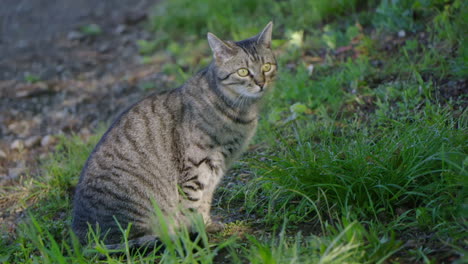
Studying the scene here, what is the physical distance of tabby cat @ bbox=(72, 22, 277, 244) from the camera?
2871mm

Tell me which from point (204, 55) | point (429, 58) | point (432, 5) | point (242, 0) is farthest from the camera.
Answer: point (242, 0)

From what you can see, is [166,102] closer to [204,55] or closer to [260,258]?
[260,258]

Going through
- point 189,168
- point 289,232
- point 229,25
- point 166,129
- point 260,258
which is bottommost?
point 289,232

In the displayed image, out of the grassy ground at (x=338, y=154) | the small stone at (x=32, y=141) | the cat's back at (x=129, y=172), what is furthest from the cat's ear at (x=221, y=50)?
the small stone at (x=32, y=141)

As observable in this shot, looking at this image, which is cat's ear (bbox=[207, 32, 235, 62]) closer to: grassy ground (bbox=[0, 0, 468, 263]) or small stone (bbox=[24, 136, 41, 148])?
grassy ground (bbox=[0, 0, 468, 263])

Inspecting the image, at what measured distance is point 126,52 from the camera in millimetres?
6547

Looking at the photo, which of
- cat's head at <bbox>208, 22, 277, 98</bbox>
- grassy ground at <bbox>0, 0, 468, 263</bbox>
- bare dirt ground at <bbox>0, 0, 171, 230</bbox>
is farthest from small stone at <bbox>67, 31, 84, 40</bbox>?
cat's head at <bbox>208, 22, 277, 98</bbox>

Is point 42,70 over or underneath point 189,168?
over

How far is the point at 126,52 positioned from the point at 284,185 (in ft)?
14.5

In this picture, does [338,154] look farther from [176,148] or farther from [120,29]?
[120,29]

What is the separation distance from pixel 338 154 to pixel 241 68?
856 millimetres

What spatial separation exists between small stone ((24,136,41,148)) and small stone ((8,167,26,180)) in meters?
0.43

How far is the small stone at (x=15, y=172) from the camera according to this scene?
4113mm

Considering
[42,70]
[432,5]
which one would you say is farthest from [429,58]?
[42,70]
